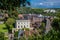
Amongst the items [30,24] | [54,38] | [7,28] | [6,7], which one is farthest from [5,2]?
[30,24]

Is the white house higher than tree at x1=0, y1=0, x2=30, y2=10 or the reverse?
the reverse

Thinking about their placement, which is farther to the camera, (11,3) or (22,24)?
(22,24)

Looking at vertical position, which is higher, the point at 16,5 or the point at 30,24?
the point at 16,5

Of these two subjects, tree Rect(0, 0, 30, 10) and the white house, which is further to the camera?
the white house

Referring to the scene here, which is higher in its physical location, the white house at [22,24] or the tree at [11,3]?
the tree at [11,3]

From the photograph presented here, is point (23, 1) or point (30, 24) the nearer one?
point (23, 1)

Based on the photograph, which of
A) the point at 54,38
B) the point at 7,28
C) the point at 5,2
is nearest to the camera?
the point at 5,2

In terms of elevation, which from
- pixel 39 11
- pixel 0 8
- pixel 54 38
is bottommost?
pixel 39 11

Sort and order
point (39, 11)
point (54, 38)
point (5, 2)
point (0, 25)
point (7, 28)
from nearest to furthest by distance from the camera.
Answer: point (5, 2)
point (54, 38)
point (7, 28)
point (0, 25)
point (39, 11)

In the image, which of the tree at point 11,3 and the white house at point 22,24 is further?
the white house at point 22,24

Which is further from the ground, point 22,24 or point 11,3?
point 11,3

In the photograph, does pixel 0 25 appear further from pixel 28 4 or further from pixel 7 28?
pixel 28 4
